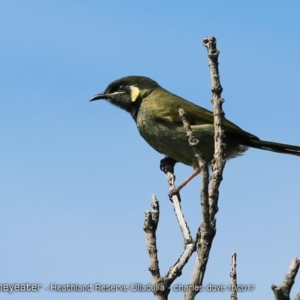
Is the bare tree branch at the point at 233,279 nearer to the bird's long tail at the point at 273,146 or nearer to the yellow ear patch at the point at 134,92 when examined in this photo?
the bird's long tail at the point at 273,146

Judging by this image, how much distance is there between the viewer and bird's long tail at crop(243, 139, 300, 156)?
27.6 ft

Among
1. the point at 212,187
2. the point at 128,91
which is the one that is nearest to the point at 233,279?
the point at 212,187

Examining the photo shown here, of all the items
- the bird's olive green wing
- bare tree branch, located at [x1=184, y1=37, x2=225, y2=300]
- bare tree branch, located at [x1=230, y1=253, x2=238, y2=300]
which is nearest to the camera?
bare tree branch, located at [x1=184, y1=37, x2=225, y2=300]

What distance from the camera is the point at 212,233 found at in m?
3.93

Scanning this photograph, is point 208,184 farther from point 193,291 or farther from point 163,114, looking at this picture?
point 163,114

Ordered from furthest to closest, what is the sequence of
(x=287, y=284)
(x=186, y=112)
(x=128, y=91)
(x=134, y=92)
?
(x=128, y=91) → (x=134, y=92) → (x=186, y=112) → (x=287, y=284)

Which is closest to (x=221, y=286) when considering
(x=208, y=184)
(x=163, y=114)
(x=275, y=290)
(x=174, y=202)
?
(x=174, y=202)

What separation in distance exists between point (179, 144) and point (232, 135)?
2.60ft

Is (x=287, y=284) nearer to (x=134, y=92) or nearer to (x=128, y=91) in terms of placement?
(x=134, y=92)

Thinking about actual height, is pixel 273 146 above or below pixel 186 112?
below

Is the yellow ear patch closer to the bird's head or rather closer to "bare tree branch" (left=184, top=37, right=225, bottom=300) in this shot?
the bird's head

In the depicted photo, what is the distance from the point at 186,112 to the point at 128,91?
1.50 m

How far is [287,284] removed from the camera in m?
2.82

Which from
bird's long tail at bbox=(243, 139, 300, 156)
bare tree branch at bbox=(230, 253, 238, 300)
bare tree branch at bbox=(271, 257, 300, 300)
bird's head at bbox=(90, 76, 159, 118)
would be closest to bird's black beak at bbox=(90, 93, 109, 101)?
bird's head at bbox=(90, 76, 159, 118)
